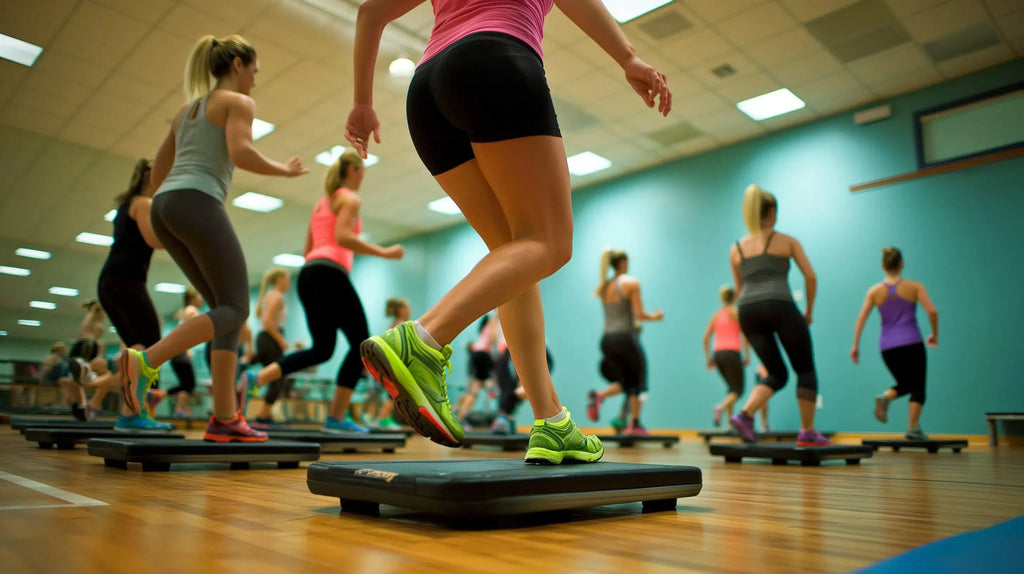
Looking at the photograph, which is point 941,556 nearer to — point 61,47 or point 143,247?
point 143,247

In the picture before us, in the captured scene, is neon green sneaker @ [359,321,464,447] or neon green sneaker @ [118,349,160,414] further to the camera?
neon green sneaker @ [118,349,160,414]

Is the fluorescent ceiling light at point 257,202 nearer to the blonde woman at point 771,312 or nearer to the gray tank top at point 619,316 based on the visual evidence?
the gray tank top at point 619,316

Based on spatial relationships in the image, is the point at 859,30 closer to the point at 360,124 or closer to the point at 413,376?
the point at 360,124

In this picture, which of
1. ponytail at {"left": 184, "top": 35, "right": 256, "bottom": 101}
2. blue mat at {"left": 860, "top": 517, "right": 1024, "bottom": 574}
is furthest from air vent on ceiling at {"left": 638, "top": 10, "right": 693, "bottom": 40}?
blue mat at {"left": 860, "top": 517, "right": 1024, "bottom": 574}

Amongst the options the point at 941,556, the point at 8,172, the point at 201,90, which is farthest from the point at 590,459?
the point at 8,172

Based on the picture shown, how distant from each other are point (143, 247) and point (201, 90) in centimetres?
130

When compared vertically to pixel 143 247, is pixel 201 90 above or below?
above

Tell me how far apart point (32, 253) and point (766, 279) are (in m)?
13.4

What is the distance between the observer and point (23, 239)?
12.4 metres

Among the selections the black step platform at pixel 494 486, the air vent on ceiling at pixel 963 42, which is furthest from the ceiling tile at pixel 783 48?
the black step platform at pixel 494 486

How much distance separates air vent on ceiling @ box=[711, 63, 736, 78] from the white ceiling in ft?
0.21

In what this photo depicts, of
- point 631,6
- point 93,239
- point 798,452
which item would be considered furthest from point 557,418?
point 93,239

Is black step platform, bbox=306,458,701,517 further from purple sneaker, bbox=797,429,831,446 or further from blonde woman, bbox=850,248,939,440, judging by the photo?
blonde woman, bbox=850,248,939,440

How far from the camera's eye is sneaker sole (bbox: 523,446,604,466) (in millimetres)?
1395
